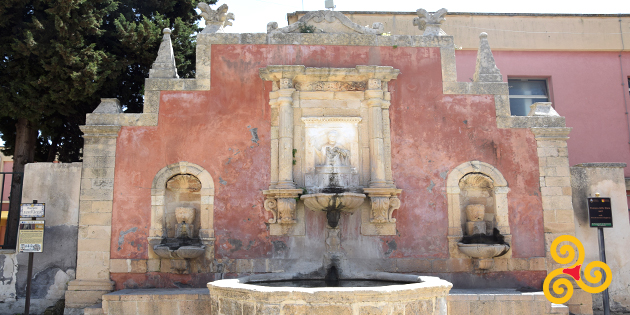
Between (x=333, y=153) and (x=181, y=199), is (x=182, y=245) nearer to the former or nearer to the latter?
(x=181, y=199)

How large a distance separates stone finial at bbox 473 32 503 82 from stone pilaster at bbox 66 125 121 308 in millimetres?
6559

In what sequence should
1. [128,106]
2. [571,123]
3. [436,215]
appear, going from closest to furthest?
1. [436,215]
2. [128,106]
3. [571,123]

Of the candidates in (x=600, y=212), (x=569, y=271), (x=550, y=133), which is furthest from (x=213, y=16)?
(x=569, y=271)

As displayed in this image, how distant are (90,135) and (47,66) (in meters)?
1.80

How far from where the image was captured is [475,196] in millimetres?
9500

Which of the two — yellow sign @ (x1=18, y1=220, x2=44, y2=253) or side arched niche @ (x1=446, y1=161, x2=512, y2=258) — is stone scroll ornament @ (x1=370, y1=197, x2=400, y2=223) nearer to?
side arched niche @ (x1=446, y1=161, x2=512, y2=258)

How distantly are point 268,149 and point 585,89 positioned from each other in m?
8.69

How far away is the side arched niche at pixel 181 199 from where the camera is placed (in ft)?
29.3

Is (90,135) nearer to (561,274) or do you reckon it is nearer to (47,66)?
(47,66)

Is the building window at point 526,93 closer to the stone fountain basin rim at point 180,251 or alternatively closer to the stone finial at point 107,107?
the stone fountain basin rim at point 180,251

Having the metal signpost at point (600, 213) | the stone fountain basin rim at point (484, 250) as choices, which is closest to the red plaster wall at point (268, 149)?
the stone fountain basin rim at point (484, 250)

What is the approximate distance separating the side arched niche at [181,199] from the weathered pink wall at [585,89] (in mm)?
7089

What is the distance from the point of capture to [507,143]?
9539 millimetres

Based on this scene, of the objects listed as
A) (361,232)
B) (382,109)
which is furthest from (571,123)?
(361,232)
